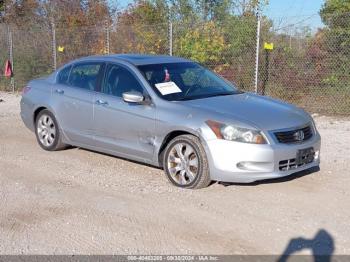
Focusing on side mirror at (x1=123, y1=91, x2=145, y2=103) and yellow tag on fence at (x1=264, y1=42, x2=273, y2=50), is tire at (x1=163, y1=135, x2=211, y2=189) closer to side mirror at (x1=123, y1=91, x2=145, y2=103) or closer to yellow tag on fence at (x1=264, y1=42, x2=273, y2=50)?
side mirror at (x1=123, y1=91, x2=145, y2=103)

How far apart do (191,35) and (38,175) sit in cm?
773

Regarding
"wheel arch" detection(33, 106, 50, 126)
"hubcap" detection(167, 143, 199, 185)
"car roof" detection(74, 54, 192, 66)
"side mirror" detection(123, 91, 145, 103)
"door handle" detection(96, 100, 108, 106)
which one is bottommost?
"hubcap" detection(167, 143, 199, 185)

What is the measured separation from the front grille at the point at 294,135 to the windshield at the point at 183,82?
49.1 inches

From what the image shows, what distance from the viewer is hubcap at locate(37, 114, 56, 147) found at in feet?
28.0

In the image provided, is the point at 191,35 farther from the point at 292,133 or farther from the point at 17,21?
the point at 17,21

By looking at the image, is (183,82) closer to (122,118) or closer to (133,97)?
(133,97)

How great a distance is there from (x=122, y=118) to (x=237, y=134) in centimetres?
171

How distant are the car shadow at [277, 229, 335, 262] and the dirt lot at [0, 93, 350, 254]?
2 cm

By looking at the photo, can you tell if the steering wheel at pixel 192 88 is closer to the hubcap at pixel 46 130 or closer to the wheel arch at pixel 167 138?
the wheel arch at pixel 167 138

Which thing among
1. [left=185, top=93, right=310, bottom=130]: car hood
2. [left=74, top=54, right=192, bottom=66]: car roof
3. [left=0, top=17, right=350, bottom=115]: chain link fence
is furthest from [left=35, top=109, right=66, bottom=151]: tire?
[left=0, top=17, right=350, bottom=115]: chain link fence

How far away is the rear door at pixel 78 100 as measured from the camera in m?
7.76

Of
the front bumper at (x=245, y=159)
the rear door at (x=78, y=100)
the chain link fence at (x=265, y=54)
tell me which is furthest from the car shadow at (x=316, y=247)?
the chain link fence at (x=265, y=54)

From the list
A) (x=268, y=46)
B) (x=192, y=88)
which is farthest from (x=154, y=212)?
(x=268, y=46)

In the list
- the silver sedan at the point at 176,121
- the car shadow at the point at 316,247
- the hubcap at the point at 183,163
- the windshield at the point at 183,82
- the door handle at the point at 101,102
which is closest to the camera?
the car shadow at the point at 316,247
